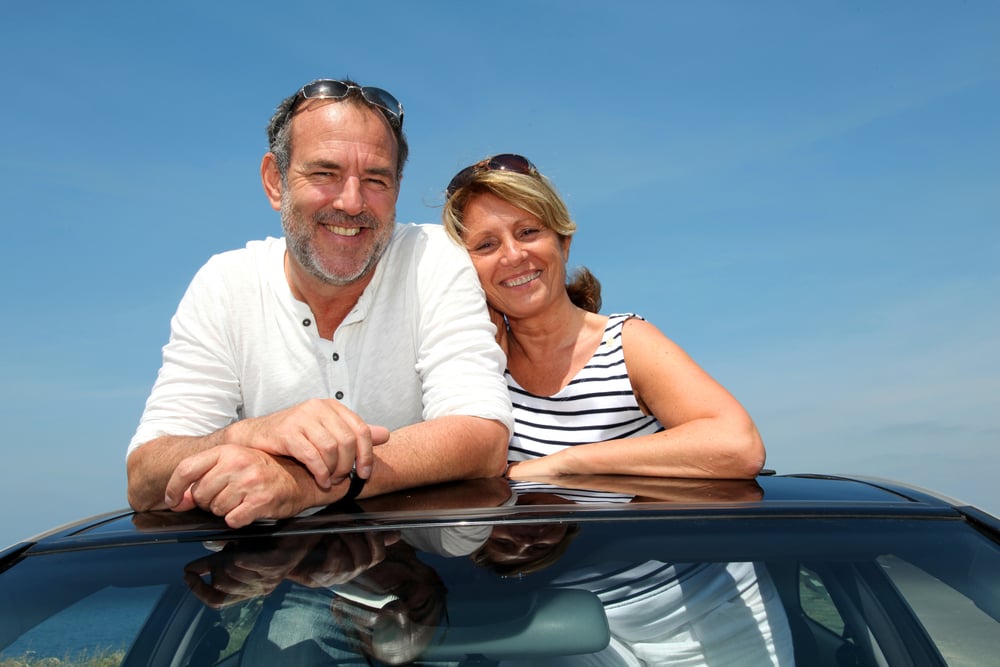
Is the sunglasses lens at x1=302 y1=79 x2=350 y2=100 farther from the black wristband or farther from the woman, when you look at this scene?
the black wristband

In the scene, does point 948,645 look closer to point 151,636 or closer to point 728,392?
point 728,392

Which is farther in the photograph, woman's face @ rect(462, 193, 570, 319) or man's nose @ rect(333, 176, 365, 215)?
woman's face @ rect(462, 193, 570, 319)

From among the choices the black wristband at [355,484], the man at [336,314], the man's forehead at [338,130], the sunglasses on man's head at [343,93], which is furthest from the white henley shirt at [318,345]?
the black wristband at [355,484]

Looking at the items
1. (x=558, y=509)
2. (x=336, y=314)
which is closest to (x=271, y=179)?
(x=336, y=314)

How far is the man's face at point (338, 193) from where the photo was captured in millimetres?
2875

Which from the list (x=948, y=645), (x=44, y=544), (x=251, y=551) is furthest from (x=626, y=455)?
(x=44, y=544)

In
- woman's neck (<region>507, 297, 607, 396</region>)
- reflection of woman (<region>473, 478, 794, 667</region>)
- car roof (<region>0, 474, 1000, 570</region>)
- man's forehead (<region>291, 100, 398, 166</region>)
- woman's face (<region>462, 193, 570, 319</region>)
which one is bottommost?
reflection of woman (<region>473, 478, 794, 667</region>)

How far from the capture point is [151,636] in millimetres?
1648

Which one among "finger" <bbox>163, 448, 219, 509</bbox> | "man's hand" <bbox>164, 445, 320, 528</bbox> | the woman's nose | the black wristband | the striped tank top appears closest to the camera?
"man's hand" <bbox>164, 445, 320, 528</bbox>

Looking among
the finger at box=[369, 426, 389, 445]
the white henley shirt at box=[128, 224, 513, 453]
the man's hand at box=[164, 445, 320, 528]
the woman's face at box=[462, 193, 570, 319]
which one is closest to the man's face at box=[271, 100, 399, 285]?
the white henley shirt at box=[128, 224, 513, 453]

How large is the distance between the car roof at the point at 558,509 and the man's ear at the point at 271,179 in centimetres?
157

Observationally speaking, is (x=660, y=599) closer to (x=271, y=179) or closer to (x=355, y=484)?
(x=355, y=484)

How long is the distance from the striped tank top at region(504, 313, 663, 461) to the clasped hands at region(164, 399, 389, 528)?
856mm

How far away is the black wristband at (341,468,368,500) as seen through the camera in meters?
1.97
